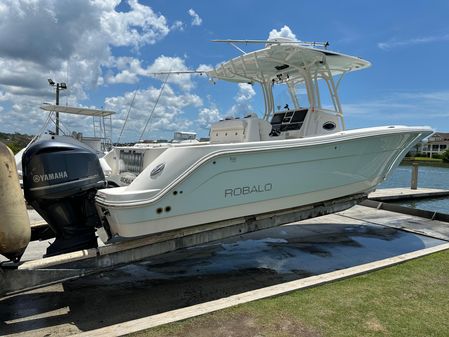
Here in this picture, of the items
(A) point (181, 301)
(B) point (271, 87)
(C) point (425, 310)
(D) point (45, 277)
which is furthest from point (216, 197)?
(B) point (271, 87)

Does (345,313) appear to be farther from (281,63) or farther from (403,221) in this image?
(403,221)

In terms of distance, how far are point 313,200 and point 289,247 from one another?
1.13 meters

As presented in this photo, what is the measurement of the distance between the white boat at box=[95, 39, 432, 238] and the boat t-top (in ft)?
0.04

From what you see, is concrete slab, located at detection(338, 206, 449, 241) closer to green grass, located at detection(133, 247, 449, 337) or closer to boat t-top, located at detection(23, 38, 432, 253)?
boat t-top, located at detection(23, 38, 432, 253)

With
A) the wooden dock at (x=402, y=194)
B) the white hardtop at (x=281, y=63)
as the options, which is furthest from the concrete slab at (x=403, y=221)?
the white hardtop at (x=281, y=63)

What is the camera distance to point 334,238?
Answer: 6.32m

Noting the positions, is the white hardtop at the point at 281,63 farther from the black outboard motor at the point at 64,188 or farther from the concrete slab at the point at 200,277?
the black outboard motor at the point at 64,188

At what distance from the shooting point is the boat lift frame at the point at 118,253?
10.8ft

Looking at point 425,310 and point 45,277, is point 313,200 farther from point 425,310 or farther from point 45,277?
point 45,277

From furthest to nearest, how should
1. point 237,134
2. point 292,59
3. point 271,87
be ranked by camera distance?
point 271,87
point 292,59
point 237,134

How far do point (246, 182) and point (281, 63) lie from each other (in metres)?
2.64

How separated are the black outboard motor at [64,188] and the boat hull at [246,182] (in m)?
0.21

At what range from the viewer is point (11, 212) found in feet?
10.5

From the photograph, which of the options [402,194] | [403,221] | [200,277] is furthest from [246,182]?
[402,194]
